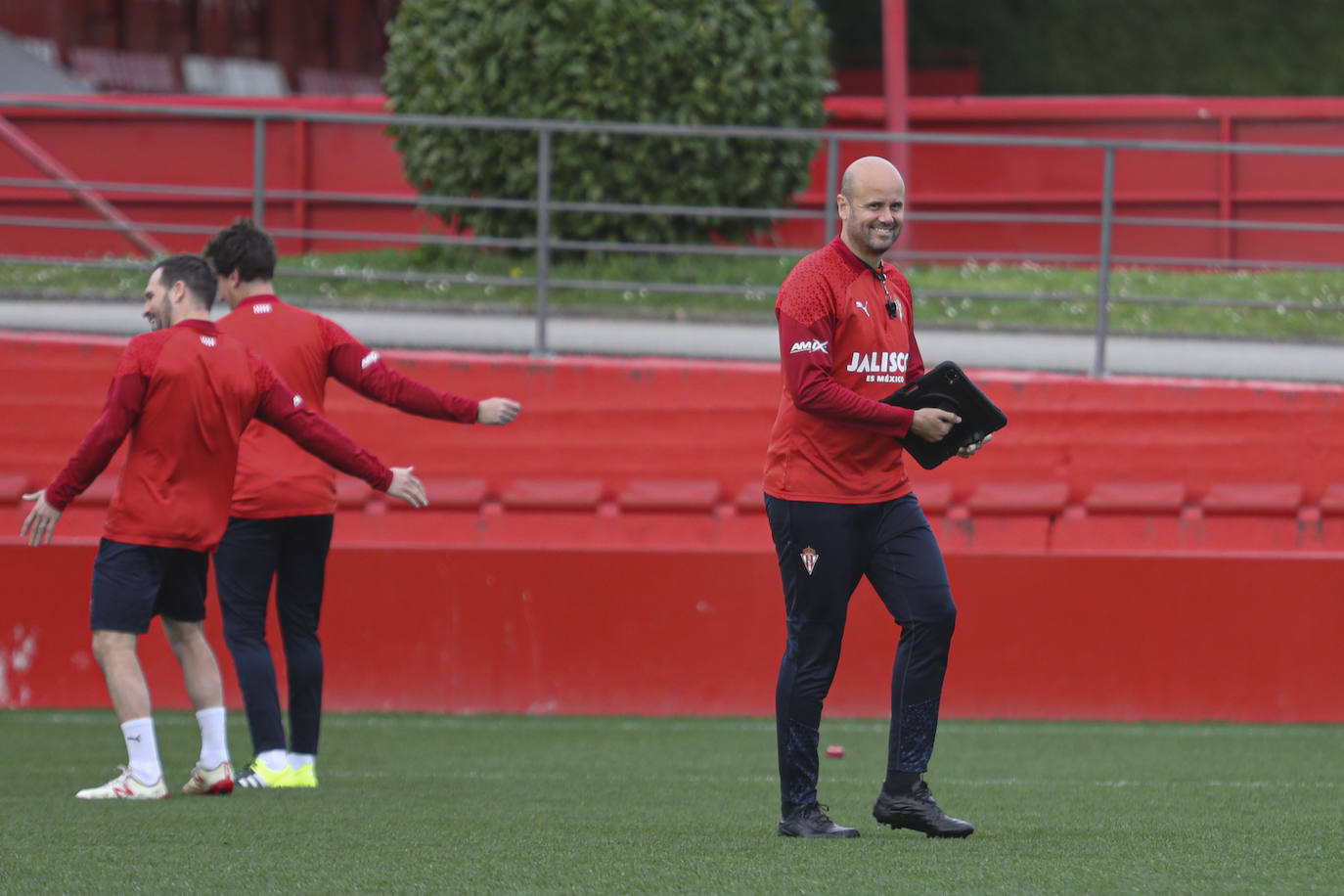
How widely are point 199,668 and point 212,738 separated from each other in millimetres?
243

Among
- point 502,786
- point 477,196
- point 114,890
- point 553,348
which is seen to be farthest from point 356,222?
point 114,890

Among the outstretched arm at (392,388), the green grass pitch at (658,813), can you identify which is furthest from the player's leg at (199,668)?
the outstretched arm at (392,388)

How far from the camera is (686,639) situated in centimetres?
955

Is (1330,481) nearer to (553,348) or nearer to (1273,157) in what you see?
(553,348)

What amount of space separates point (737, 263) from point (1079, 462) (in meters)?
3.30

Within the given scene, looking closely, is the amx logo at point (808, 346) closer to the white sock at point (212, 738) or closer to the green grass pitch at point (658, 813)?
the green grass pitch at point (658, 813)

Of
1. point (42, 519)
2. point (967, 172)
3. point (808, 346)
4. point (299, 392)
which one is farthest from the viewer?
point (967, 172)

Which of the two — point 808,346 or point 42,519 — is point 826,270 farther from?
point 42,519

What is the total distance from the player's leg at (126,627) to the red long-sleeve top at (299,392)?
0.57 m

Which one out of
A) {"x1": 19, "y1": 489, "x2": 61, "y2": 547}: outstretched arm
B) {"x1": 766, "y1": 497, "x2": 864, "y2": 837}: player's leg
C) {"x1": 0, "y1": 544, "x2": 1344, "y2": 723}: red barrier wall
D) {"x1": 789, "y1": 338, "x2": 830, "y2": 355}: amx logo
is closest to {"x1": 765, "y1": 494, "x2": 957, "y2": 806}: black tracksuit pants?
{"x1": 766, "y1": 497, "x2": 864, "y2": 837}: player's leg

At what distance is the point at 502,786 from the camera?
7.24 m

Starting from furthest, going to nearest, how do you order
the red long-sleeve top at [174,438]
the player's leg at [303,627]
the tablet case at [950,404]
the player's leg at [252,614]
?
the player's leg at [303,627]
the player's leg at [252,614]
the red long-sleeve top at [174,438]
the tablet case at [950,404]

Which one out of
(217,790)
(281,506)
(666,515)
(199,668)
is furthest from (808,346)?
(666,515)

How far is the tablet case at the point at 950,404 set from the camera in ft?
18.2
